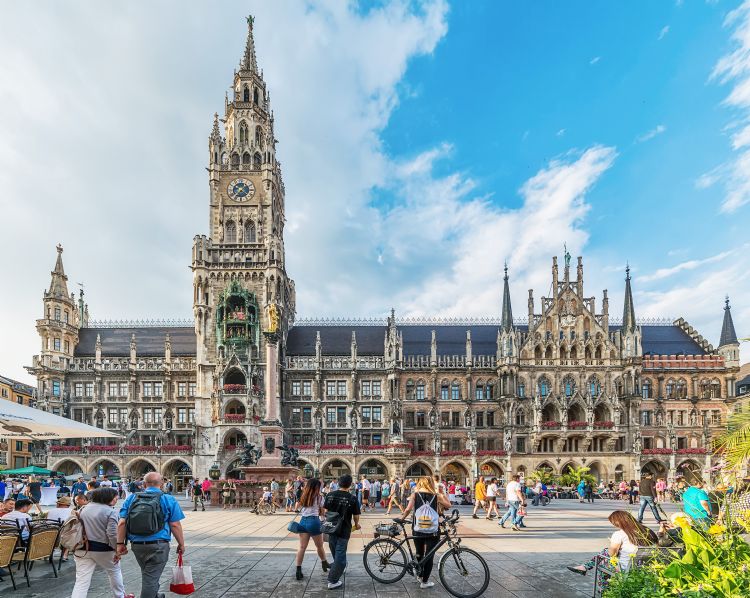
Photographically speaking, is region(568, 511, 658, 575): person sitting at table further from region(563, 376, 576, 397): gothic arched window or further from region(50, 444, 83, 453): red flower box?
region(50, 444, 83, 453): red flower box

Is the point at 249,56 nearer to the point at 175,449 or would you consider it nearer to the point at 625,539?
the point at 175,449

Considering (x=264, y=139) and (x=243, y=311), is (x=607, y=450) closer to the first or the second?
(x=243, y=311)

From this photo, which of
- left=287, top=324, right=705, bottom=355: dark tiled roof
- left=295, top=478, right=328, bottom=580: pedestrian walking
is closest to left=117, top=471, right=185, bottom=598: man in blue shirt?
left=295, top=478, right=328, bottom=580: pedestrian walking

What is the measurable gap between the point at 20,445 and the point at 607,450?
7009 cm

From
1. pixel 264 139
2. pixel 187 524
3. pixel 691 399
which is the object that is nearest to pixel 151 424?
pixel 264 139

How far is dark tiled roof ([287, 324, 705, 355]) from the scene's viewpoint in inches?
2514

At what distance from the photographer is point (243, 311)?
58250mm

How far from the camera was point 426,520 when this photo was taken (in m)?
9.96

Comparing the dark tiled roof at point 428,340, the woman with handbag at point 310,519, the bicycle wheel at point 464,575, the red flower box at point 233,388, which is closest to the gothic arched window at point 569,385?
the dark tiled roof at point 428,340

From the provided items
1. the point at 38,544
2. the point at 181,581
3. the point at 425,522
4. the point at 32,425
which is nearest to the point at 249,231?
the point at 32,425

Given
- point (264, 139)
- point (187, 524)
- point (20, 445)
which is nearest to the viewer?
point (187, 524)

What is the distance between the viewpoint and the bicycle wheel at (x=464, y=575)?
378 inches

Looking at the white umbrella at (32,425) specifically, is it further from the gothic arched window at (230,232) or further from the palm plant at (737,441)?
the gothic arched window at (230,232)

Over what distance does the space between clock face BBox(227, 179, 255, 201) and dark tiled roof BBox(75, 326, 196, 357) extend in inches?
684
